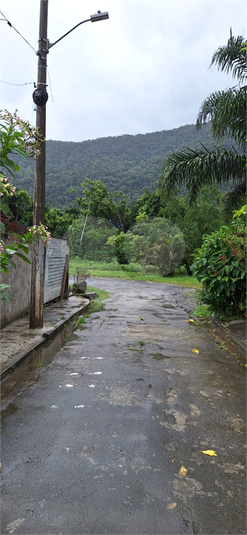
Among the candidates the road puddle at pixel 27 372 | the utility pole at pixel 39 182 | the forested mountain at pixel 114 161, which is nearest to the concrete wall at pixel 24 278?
the utility pole at pixel 39 182

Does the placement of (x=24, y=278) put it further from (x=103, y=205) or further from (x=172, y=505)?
(x=103, y=205)

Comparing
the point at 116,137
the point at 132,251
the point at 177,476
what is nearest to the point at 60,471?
the point at 177,476

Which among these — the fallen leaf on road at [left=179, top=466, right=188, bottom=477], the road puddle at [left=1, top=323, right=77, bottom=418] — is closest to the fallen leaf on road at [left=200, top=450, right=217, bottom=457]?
the fallen leaf on road at [left=179, top=466, right=188, bottom=477]

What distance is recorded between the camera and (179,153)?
506 inches

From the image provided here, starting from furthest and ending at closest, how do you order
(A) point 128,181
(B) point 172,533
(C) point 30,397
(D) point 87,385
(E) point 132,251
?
(A) point 128,181
(E) point 132,251
(D) point 87,385
(C) point 30,397
(B) point 172,533

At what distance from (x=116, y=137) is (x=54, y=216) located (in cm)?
4329

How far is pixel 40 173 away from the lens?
7.89 m

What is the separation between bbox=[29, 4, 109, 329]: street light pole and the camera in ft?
25.7

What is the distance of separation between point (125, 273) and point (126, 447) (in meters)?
28.5

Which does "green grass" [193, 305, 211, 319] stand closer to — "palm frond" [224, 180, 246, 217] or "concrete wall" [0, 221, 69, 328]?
"palm frond" [224, 180, 246, 217]

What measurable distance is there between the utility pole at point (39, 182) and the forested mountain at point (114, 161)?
43018 millimetres

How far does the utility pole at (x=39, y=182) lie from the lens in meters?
7.84

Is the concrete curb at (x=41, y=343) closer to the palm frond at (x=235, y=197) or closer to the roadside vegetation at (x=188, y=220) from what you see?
the roadside vegetation at (x=188, y=220)

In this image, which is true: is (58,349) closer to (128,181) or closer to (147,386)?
(147,386)
